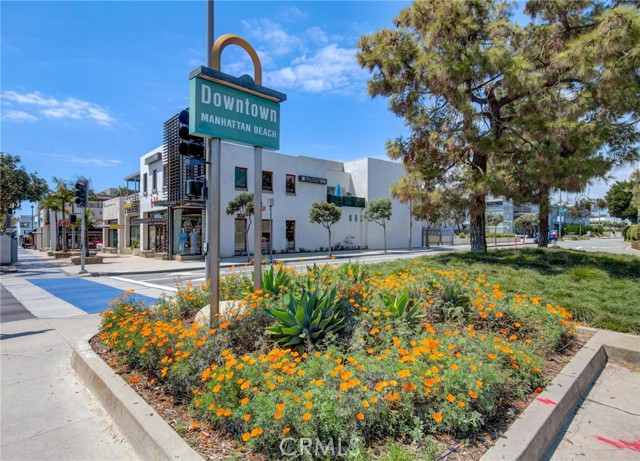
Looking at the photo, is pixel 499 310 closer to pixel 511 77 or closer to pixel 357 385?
pixel 357 385

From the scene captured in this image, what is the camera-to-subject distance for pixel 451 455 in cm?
228

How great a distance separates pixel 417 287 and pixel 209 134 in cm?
356

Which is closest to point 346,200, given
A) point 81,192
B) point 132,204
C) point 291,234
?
point 291,234

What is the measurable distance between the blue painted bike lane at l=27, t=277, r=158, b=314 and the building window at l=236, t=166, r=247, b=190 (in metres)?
12.0

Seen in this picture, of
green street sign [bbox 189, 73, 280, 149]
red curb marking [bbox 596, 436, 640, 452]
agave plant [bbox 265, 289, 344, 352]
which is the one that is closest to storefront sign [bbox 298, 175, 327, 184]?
green street sign [bbox 189, 73, 280, 149]

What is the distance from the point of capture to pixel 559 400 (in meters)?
3.01

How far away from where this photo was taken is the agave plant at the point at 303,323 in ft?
12.2

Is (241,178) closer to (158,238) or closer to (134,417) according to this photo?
(158,238)

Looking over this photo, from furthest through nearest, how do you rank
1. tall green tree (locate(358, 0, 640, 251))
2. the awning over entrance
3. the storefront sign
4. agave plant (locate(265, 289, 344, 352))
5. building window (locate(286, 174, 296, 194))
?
the storefront sign, building window (locate(286, 174, 296, 194)), the awning over entrance, tall green tree (locate(358, 0, 640, 251)), agave plant (locate(265, 289, 344, 352))

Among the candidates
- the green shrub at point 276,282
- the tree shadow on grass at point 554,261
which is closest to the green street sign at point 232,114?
the green shrub at point 276,282

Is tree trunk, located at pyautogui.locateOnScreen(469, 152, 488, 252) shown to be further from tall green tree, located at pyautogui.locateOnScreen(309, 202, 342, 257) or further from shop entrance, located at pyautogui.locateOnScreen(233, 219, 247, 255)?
shop entrance, located at pyautogui.locateOnScreen(233, 219, 247, 255)

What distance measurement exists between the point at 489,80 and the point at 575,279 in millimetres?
6217

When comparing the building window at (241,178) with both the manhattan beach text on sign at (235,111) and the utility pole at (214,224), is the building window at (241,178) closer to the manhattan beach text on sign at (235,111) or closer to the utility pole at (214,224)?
the manhattan beach text on sign at (235,111)

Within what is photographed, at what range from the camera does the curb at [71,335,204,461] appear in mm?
2405
